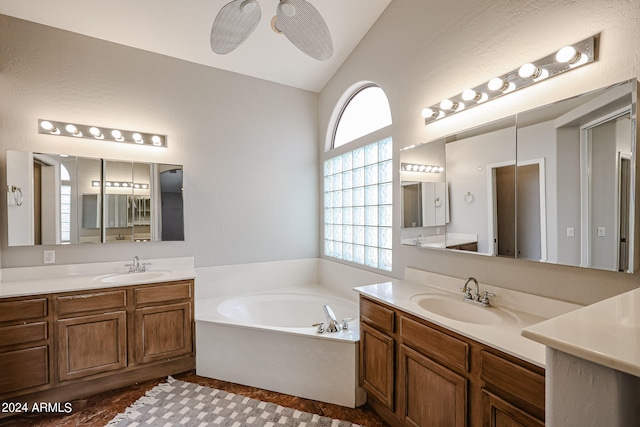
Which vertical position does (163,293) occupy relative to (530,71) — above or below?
below

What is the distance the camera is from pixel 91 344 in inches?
87.2

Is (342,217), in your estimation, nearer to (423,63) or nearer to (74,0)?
(423,63)

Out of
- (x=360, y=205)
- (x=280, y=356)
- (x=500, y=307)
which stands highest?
(x=360, y=205)

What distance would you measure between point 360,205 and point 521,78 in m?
1.78

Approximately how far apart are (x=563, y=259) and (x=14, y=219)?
3879 millimetres

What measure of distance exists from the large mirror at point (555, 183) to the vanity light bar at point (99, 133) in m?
2.75

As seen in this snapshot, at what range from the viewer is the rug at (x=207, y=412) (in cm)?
195

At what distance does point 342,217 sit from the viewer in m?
3.40

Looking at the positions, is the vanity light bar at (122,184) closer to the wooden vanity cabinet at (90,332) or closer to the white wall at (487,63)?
the wooden vanity cabinet at (90,332)

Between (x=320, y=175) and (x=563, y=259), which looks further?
(x=320, y=175)

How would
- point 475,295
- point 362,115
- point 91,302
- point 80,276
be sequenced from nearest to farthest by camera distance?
1. point 475,295
2. point 91,302
3. point 80,276
4. point 362,115

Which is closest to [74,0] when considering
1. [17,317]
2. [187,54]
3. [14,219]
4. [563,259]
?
[187,54]

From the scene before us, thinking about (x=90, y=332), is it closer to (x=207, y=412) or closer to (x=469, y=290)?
(x=207, y=412)

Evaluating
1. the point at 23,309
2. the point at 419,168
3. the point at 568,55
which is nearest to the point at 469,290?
the point at 419,168
